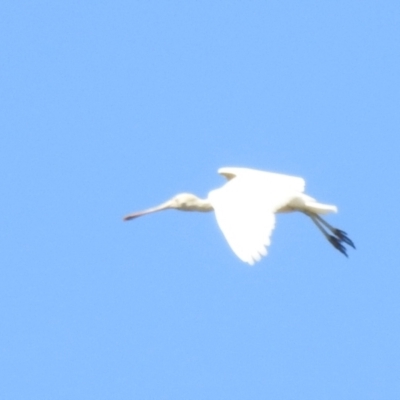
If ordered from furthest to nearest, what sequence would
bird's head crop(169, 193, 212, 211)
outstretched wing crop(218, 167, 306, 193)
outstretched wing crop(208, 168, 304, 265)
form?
1. bird's head crop(169, 193, 212, 211)
2. outstretched wing crop(218, 167, 306, 193)
3. outstretched wing crop(208, 168, 304, 265)

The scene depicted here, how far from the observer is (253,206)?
2119 cm

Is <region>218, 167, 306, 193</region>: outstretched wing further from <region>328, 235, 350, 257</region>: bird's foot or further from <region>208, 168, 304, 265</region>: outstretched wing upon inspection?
<region>328, 235, 350, 257</region>: bird's foot

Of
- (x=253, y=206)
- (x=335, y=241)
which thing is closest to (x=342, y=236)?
(x=335, y=241)

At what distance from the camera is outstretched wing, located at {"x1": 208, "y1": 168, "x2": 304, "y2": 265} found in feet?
64.7

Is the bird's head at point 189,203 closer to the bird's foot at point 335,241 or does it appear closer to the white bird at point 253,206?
the white bird at point 253,206

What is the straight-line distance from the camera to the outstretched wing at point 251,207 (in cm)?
1972

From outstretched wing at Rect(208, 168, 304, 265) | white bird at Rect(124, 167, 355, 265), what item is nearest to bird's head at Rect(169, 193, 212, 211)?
white bird at Rect(124, 167, 355, 265)

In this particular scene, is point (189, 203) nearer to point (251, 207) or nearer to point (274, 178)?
point (274, 178)

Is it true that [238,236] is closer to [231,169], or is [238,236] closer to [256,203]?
[256,203]

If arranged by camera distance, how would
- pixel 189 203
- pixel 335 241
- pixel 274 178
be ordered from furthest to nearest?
pixel 335 241, pixel 189 203, pixel 274 178

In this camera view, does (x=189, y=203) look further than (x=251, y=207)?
Yes

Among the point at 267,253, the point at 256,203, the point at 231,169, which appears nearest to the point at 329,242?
the point at 231,169

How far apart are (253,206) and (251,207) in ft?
0.37

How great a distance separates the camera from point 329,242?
26.5 meters
